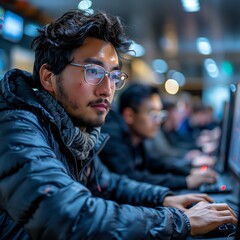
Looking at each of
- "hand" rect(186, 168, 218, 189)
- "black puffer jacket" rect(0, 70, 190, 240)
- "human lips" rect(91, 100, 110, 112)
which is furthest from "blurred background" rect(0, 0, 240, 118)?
"hand" rect(186, 168, 218, 189)

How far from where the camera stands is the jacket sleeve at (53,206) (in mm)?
827

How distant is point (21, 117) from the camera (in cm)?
103

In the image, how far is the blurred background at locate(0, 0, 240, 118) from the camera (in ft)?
15.1

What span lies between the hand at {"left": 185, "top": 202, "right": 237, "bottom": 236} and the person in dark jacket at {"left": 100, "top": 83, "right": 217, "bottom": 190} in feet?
2.75

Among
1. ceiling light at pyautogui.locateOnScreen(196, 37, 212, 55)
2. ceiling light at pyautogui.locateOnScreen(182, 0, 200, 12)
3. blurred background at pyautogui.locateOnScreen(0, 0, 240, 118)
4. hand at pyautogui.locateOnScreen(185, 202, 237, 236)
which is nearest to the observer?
hand at pyautogui.locateOnScreen(185, 202, 237, 236)

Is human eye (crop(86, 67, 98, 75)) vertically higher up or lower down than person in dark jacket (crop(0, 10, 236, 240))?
higher up

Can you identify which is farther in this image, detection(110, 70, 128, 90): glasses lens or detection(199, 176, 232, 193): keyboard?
detection(199, 176, 232, 193): keyboard

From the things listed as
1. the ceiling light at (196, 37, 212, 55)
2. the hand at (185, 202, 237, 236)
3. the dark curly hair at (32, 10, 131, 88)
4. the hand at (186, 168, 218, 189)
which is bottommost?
the hand at (186, 168, 218, 189)

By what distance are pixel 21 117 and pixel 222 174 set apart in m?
1.60

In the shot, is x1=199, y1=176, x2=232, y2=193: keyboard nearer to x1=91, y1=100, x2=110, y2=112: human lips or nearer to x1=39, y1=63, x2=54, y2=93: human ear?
x1=91, y1=100, x2=110, y2=112: human lips

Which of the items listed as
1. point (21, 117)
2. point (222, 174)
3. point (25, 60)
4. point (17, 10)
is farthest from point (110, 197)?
point (25, 60)

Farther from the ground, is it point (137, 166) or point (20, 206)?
point (20, 206)

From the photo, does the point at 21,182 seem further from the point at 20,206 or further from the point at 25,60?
the point at 25,60

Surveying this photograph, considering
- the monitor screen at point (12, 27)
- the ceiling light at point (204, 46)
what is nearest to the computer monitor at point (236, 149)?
the monitor screen at point (12, 27)
